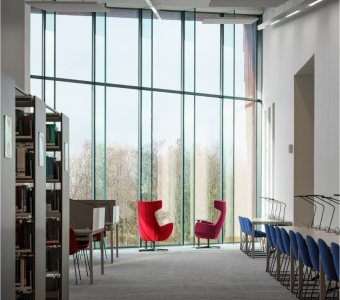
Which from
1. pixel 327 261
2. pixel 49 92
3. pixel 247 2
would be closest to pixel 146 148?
pixel 49 92

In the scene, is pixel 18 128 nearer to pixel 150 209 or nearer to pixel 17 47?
pixel 17 47

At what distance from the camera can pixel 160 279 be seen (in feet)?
21.2

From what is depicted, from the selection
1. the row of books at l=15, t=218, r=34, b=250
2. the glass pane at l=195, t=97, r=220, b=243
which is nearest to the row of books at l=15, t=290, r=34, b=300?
the row of books at l=15, t=218, r=34, b=250

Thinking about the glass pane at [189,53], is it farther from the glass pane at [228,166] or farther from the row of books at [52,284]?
the row of books at [52,284]

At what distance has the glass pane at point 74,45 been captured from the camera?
9.94 meters

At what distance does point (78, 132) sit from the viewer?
9883 mm

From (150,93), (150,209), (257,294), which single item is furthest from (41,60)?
(257,294)

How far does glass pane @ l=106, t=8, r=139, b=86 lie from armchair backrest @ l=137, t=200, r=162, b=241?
3125mm

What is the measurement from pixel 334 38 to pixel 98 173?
621cm

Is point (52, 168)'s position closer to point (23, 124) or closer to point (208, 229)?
point (23, 124)

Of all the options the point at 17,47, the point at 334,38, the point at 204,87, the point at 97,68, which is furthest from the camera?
the point at 204,87

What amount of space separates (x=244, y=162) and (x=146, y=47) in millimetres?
4060

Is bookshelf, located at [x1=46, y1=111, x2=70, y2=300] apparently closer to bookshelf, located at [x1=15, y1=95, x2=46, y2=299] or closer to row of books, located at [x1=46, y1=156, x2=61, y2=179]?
row of books, located at [x1=46, y1=156, x2=61, y2=179]

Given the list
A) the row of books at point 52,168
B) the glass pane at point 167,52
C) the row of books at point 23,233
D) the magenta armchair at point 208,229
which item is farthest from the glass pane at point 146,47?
the row of books at point 23,233
